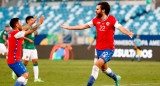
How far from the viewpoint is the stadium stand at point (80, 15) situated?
38500mm

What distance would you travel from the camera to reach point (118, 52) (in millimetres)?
33094

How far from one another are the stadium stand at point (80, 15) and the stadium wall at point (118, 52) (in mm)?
1766

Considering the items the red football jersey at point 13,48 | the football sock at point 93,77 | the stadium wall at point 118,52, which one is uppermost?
the red football jersey at point 13,48

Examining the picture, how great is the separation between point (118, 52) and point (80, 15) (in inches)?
492

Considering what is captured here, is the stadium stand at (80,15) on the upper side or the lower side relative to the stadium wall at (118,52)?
upper

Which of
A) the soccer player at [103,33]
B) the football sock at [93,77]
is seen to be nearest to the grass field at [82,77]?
the football sock at [93,77]

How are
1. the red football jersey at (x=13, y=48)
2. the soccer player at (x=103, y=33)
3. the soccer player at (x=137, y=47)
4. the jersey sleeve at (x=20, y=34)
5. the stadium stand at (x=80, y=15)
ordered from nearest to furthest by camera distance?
the jersey sleeve at (x=20, y=34)
the red football jersey at (x=13, y=48)
the soccer player at (x=103, y=33)
the soccer player at (x=137, y=47)
the stadium stand at (x=80, y=15)

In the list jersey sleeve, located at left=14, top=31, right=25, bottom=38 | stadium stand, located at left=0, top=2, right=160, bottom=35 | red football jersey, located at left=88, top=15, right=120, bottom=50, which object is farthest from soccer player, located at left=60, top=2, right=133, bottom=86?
stadium stand, located at left=0, top=2, right=160, bottom=35

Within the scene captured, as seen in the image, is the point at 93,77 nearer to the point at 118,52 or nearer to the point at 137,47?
the point at 137,47

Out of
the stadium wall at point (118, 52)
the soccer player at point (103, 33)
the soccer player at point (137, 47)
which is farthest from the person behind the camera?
the stadium wall at point (118, 52)

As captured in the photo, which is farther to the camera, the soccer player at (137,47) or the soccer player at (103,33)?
the soccer player at (137,47)

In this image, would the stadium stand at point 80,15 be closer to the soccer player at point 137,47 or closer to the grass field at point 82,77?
the soccer player at point 137,47

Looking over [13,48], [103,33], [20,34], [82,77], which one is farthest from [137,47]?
[20,34]

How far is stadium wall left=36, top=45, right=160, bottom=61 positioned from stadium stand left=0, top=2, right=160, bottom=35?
177 cm
